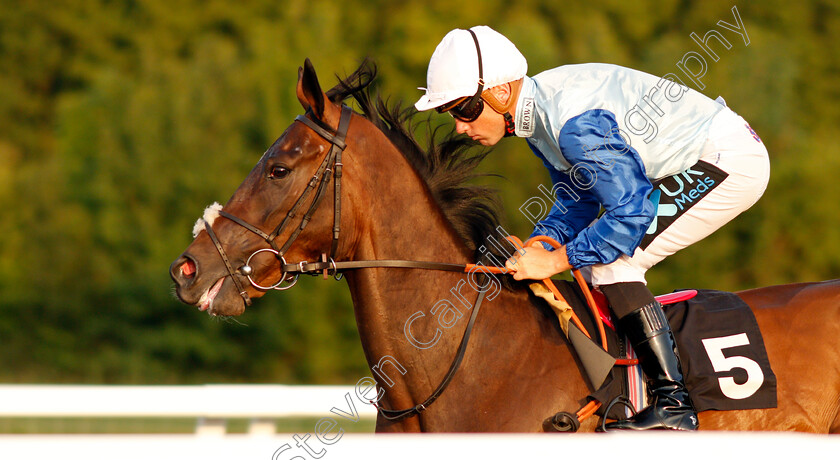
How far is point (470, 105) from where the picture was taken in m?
3.18

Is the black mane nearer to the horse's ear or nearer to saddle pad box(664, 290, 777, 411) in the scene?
the horse's ear

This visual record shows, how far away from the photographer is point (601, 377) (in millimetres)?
3027

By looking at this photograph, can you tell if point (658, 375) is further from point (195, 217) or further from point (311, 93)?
point (195, 217)

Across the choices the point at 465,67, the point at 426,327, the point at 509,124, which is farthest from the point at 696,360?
the point at 465,67

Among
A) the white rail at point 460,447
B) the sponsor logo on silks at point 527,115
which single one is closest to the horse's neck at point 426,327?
the sponsor logo on silks at point 527,115

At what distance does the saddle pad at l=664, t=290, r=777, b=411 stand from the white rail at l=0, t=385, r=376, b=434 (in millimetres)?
1595

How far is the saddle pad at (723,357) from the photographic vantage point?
122 inches

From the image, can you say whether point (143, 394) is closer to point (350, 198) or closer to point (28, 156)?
point (350, 198)

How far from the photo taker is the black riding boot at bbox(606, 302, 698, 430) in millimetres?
2986

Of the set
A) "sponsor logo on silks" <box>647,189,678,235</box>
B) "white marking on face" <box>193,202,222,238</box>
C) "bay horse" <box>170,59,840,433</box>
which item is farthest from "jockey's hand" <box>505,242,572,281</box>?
"white marking on face" <box>193,202,222,238</box>

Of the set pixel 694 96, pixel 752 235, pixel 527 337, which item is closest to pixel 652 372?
pixel 527 337

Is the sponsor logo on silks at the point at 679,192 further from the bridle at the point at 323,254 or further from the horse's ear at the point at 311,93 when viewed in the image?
the horse's ear at the point at 311,93

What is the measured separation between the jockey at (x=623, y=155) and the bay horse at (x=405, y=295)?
23 cm

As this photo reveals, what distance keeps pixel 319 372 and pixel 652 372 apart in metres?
12.8
